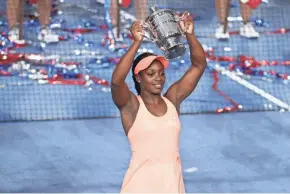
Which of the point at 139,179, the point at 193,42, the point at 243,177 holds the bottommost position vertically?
the point at 243,177

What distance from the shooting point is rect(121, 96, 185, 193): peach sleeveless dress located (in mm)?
5609

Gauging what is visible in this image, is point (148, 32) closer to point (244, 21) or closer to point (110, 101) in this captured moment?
point (110, 101)

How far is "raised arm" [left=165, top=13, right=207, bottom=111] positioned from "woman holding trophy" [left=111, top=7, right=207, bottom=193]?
0.09 metres

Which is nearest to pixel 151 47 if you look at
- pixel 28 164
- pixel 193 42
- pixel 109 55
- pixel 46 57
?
pixel 109 55

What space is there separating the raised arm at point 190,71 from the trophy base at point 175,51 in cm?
22

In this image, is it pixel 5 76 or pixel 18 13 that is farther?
pixel 18 13

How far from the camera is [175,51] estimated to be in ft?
19.0

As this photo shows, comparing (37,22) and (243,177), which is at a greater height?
(37,22)

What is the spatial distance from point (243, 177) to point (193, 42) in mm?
2647

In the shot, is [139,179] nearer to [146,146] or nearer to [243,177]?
[146,146]

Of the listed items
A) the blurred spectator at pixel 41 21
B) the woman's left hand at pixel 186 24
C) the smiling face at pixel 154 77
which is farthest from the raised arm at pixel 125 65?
the blurred spectator at pixel 41 21

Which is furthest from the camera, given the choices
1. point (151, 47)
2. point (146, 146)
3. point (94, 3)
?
point (94, 3)

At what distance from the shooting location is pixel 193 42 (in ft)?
19.8

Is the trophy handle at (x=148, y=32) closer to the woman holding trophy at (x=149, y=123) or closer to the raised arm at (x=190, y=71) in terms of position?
the woman holding trophy at (x=149, y=123)
